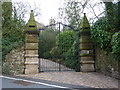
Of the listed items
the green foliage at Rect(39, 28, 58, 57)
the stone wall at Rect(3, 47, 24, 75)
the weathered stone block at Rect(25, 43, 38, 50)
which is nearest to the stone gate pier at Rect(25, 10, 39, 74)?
the weathered stone block at Rect(25, 43, 38, 50)

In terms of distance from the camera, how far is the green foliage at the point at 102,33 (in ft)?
22.9

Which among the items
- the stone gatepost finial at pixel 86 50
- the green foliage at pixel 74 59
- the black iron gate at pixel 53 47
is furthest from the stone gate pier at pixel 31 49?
the stone gatepost finial at pixel 86 50

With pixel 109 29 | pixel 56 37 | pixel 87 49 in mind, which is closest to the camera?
pixel 109 29

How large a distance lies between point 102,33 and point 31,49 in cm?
378

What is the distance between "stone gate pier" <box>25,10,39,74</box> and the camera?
7961 millimetres

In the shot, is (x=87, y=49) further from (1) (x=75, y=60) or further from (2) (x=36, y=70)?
(2) (x=36, y=70)

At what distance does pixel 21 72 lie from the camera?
7988 mm

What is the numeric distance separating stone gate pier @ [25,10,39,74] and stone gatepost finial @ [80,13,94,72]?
2.58m

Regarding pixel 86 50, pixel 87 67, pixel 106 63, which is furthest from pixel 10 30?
pixel 106 63

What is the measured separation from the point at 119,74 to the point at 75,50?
11.0 ft

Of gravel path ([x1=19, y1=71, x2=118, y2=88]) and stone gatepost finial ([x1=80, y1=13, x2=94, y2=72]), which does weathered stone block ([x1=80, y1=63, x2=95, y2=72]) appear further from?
gravel path ([x1=19, y1=71, x2=118, y2=88])

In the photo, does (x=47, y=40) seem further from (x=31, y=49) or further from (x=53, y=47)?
(x=31, y=49)

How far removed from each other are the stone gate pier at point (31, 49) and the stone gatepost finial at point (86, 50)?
258cm


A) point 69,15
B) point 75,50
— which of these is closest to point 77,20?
point 69,15
